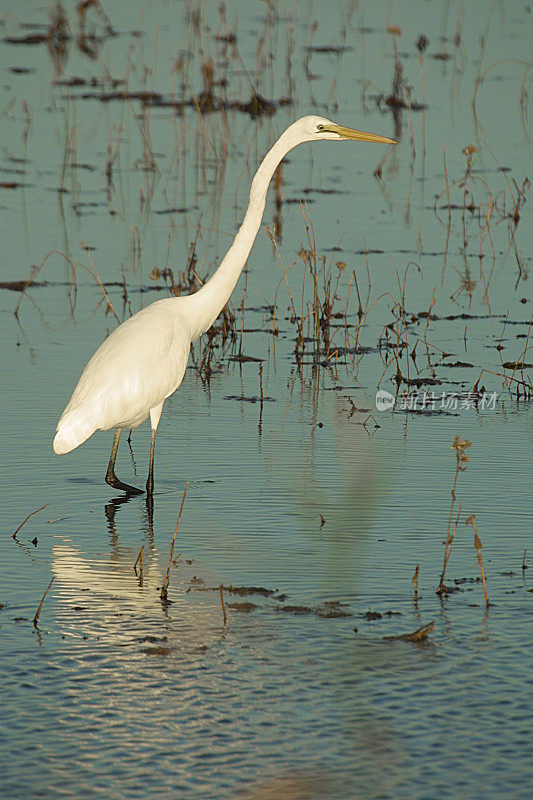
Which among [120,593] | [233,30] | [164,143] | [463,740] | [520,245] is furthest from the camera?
[233,30]

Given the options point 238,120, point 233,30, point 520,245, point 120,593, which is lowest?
point 120,593

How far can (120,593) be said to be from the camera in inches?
219

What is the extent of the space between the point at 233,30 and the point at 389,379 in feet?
54.6

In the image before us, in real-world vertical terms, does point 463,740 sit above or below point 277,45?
below

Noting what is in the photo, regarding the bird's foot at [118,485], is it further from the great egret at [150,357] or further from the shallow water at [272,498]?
the shallow water at [272,498]

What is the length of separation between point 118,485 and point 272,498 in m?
0.82

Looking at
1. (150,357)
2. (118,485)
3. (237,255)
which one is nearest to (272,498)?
(118,485)

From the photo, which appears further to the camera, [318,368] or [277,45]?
[277,45]

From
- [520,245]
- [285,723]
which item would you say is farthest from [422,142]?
[285,723]

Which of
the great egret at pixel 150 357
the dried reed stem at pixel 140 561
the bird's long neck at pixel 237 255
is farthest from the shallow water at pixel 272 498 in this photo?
the bird's long neck at pixel 237 255

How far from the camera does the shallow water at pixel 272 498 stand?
4258mm

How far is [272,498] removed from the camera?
6828 mm

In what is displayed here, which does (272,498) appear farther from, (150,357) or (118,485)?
(150,357)

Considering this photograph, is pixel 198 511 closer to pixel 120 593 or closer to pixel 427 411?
pixel 120 593
